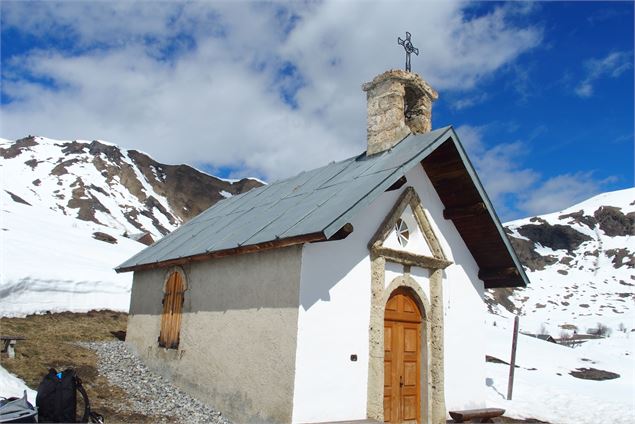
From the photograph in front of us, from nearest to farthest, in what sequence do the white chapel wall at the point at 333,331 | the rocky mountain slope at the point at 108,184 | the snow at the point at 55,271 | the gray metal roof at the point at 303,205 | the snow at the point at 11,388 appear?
the white chapel wall at the point at 333,331 < the gray metal roof at the point at 303,205 < the snow at the point at 11,388 < the snow at the point at 55,271 < the rocky mountain slope at the point at 108,184

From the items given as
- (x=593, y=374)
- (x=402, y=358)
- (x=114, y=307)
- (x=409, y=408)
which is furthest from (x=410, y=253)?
(x=593, y=374)

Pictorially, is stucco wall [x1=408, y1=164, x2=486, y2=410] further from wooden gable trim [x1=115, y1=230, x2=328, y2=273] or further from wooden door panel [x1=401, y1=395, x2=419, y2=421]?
wooden gable trim [x1=115, y1=230, x2=328, y2=273]

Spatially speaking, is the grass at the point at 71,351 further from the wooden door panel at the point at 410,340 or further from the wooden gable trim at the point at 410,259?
the wooden gable trim at the point at 410,259

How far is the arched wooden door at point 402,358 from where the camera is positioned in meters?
9.62

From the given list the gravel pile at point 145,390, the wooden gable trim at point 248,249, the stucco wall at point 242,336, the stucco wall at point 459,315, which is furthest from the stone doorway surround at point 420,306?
the gravel pile at point 145,390

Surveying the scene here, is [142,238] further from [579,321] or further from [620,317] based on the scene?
[620,317]

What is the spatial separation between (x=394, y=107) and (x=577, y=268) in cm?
10072

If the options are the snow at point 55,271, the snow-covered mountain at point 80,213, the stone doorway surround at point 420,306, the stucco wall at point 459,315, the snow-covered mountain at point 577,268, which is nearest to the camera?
the stone doorway surround at point 420,306

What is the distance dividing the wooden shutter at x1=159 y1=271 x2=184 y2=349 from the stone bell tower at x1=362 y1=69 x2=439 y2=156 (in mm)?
5475

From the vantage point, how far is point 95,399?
10203mm

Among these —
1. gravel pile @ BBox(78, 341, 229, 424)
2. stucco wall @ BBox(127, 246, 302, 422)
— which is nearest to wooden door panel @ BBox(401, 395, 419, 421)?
stucco wall @ BBox(127, 246, 302, 422)

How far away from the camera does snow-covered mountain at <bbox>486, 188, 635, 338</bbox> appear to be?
74.0 meters

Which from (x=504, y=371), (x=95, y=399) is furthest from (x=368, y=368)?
(x=504, y=371)

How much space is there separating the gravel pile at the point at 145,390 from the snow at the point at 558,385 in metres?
7.68
